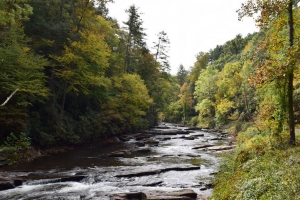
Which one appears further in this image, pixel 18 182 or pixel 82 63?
pixel 82 63

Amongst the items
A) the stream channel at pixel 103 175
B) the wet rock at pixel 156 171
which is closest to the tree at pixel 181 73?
the stream channel at pixel 103 175

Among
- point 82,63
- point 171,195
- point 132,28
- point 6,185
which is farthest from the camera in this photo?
point 132,28

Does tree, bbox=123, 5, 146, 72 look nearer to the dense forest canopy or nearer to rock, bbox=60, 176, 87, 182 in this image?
the dense forest canopy

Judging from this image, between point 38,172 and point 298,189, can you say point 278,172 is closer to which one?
point 298,189

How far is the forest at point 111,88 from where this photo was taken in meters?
10.4

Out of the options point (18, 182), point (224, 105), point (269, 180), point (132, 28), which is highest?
point (132, 28)

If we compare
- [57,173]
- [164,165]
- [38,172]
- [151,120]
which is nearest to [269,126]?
[164,165]

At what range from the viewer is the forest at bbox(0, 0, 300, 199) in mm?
10445

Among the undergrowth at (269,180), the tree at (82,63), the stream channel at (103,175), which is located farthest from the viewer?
the tree at (82,63)

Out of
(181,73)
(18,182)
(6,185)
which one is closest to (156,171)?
(18,182)

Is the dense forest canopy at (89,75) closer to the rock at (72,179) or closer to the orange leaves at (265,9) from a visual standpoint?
the orange leaves at (265,9)

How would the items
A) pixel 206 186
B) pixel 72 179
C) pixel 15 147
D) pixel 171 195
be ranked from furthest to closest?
pixel 15 147, pixel 72 179, pixel 206 186, pixel 171 195

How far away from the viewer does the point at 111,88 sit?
30.7 meters

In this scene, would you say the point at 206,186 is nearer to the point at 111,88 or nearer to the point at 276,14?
the point at 276,14
